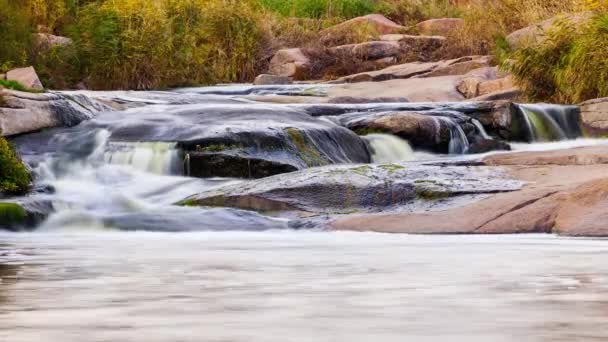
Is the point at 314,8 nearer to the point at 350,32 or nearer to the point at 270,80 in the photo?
the point at 350,32

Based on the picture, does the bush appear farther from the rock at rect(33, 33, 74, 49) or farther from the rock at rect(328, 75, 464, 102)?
the rock at rect(33, 33, 74, 49)

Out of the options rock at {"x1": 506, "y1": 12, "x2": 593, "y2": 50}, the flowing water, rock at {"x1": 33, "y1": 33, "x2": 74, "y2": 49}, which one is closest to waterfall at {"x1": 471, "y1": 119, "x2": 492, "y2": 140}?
rock at {"x1": 506, "y1": 12, "x2": 593, "y2": 50}

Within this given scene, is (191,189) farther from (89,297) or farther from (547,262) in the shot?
(89,297)

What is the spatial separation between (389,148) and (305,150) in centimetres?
147

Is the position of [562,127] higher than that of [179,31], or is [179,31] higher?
[179,31]

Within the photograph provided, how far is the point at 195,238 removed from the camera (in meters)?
8.41

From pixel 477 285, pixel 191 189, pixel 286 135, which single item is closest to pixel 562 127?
pixel 286 135

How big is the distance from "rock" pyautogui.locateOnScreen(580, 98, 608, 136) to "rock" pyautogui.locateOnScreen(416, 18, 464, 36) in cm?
1304

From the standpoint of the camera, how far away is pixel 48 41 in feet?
69.8

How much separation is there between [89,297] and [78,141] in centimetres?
891

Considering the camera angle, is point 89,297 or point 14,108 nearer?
point 89,297

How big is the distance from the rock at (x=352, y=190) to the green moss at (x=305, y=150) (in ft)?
5.42

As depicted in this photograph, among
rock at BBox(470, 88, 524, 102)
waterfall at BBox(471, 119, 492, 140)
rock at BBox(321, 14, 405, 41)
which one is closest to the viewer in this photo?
waterfall at BBox(471, 119, 492, 140)

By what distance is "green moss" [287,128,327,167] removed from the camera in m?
12.3
